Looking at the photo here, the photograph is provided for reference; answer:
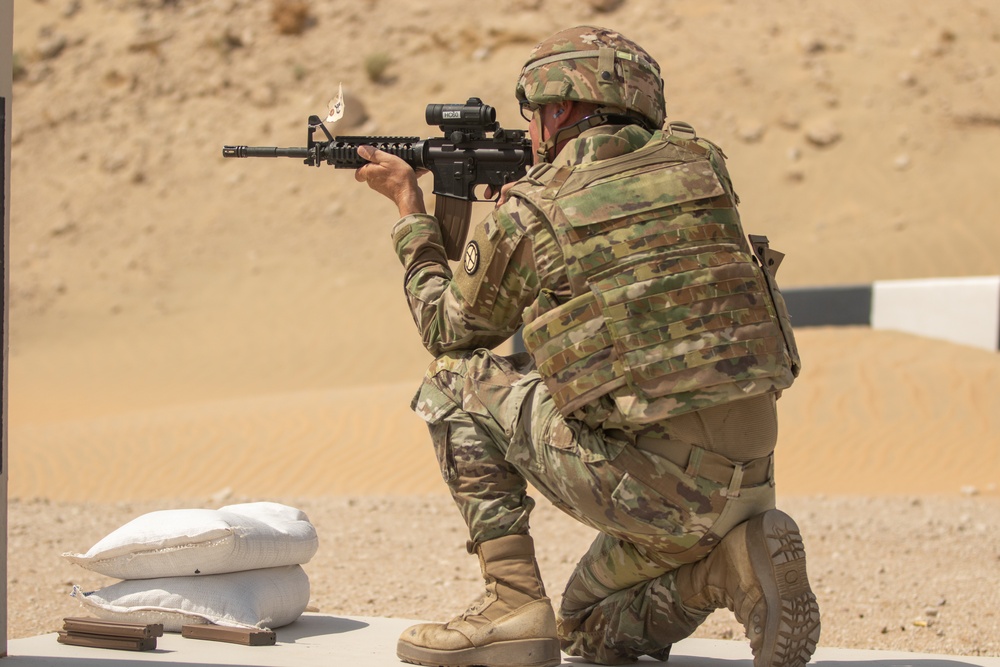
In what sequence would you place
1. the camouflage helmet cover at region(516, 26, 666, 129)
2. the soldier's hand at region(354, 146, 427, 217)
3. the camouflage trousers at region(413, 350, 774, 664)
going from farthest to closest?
1. the soldier's hand at region(354, 146, 427, 217)
2. the camouflage helmet cover at region(516, 26, 666, 129)
3. the camouflage trousers at region(413, 350, 774, 664)

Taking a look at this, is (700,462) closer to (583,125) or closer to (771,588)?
(771,588)

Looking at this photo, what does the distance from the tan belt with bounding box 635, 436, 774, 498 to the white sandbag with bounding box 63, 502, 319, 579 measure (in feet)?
4.95

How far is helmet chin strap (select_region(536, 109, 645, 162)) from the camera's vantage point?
136 inches

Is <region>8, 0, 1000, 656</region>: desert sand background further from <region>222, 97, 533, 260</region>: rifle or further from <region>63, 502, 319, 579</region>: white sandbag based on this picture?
<region>222, 97, 533, 260</region>: rifle

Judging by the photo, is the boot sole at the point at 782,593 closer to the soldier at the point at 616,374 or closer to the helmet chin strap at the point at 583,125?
the soldier at the point at 616,374

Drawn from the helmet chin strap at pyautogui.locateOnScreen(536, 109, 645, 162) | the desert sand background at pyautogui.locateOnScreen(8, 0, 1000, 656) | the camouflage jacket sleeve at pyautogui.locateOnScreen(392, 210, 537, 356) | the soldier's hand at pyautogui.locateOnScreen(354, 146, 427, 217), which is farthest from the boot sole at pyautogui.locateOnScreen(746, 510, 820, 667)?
the desert sand background at pyautogui.locateOnScreen(8, 0, 1000, 656)

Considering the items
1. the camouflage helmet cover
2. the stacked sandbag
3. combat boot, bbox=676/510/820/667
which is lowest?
combat boot, bbox=676/510/820/667

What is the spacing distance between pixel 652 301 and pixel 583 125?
23.2 inches

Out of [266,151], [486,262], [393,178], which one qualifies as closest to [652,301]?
[486,262]

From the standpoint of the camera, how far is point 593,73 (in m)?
3.39

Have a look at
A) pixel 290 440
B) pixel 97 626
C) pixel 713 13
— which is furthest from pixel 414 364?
pixel 97 626

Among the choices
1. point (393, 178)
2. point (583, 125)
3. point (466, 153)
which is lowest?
point (583, 125)

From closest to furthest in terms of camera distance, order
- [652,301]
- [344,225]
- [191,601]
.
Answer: [652,301] → [191,601] → [344,225]

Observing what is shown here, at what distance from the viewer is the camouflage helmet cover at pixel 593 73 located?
11.1 ft
